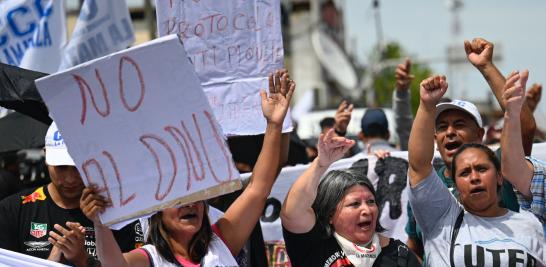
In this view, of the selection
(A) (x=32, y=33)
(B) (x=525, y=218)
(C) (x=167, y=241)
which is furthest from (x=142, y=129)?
(A) (x=32, y=33)

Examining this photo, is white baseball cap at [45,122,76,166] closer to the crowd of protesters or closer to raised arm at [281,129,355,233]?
the crowd of protesters

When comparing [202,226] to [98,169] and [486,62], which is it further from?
[486,62]

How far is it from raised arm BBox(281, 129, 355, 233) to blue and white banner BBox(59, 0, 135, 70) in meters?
3.99

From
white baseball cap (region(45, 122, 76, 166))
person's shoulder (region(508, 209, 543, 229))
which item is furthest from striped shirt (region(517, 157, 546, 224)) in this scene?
white baseball cap (region(45, 122, 76, 166))

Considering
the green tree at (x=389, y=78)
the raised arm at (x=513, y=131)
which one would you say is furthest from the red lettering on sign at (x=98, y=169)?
the green tree at (x=389, y=78)

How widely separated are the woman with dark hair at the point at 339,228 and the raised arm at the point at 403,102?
6.70 feet

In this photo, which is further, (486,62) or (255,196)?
(486,62)

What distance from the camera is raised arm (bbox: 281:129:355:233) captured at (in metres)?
3.94

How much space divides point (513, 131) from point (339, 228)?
874 mm

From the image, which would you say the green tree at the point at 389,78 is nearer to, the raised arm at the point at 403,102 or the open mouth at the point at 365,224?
the raised arm at the point at 403,102

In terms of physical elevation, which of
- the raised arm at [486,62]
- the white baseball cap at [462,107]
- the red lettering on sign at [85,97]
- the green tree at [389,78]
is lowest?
the green tree at [389,78]

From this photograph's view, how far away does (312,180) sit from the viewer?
396cm

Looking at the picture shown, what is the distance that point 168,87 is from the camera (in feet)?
11.8

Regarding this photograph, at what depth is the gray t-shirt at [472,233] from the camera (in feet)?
13.4
